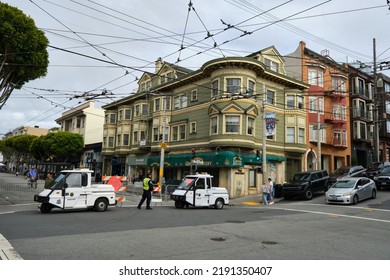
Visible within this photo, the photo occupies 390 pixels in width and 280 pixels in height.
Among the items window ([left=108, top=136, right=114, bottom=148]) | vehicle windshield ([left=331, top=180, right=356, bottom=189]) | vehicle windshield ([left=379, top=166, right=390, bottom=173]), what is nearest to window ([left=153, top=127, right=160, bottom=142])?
window ([left=108, top=136, right=114, bottom=148])

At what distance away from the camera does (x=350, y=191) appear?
19.3 meters

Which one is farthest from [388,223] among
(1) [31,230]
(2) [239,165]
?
(2) [239,165]

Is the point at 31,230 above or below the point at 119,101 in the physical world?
below

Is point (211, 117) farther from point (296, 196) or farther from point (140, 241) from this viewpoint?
point (140, 241)

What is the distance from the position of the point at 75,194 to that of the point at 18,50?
8.41m

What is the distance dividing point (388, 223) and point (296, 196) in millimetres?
10533

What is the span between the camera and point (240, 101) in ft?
90.7

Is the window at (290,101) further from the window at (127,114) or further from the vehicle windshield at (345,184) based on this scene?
the window at (127,114)

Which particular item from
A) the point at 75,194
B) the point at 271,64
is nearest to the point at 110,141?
the point at 271,64

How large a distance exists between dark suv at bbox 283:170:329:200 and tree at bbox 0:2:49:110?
1802cm

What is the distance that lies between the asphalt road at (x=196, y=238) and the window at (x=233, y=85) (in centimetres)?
1578

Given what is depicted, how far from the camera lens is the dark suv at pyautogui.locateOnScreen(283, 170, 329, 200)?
74.2 ft

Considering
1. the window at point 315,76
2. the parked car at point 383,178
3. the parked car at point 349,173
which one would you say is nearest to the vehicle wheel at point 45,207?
the parked car at point 349,173

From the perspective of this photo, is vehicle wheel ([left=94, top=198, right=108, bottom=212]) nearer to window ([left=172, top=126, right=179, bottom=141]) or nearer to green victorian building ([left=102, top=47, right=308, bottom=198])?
green victorian building ([left=102, top=47, right=308, bottom=198])
